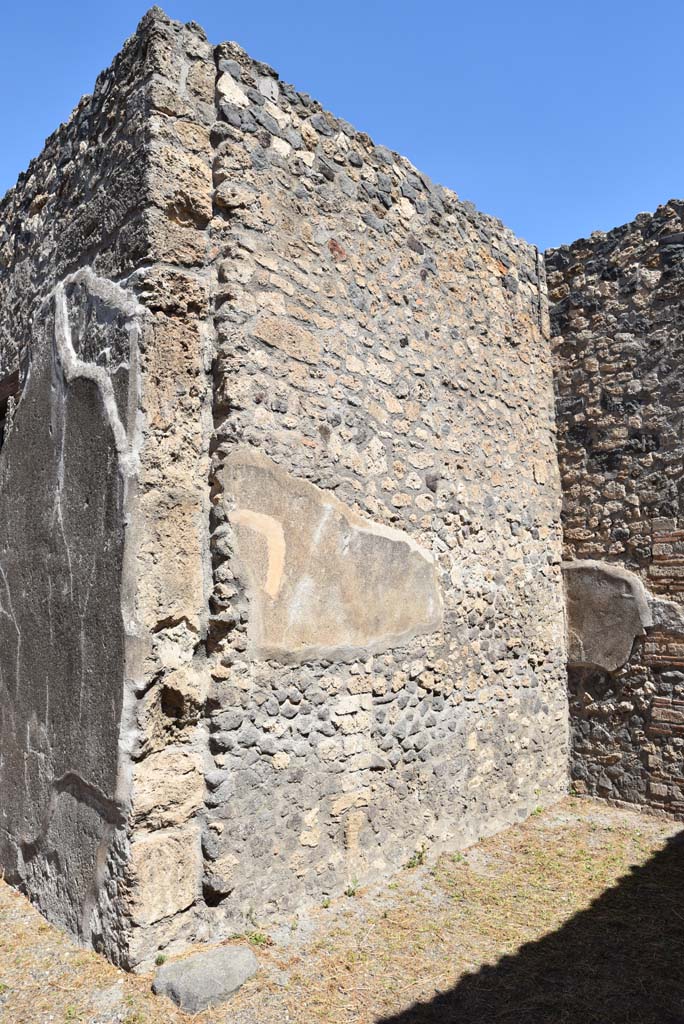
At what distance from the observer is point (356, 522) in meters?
4.16

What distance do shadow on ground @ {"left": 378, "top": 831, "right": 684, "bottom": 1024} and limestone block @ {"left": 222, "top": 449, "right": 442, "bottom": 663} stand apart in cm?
155

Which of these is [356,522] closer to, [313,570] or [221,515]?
[313,570]

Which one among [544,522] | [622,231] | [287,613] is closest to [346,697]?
[287,613]

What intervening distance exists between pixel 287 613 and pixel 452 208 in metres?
2.95

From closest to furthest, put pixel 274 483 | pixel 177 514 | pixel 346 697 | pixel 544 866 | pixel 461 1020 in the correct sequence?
pixel 461 1020 < pixel 177 514 < pixel 274 483 < pixel 346 697 < pixel 544 866

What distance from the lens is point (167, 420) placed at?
3518 mm

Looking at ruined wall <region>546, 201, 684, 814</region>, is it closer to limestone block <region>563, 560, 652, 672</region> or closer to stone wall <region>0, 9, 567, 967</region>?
limestone block <region>563, 560, 652, 672</region>

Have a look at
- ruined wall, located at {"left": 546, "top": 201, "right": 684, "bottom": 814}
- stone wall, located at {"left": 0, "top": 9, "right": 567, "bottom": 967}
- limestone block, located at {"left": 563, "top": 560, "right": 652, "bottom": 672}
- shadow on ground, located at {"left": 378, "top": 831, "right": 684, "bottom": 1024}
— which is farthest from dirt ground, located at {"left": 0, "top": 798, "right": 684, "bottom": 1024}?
limestone block, located at {"left": 563, "top": 560, "right": 652, "bottom": 672}

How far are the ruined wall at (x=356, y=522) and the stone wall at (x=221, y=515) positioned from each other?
0.6 inches

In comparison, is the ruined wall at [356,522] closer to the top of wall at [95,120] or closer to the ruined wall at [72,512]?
the top of wall at [95,120]

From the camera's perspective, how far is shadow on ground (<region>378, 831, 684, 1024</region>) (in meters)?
3.05

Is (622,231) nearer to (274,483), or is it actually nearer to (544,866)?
(274,483)

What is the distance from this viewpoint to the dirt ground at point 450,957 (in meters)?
3.02

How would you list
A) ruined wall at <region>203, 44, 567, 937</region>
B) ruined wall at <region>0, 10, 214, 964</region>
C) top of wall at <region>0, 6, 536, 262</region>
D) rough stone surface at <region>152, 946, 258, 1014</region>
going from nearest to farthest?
rough stone surface at <region>152, 946, 258, 1014</region>, ruined wall at <region>0, 10, 214, 964</region>, ruined wall at <region>203, 44, 567, 937</region>, top of wall at <region>0, 6, 536, 262</region>
